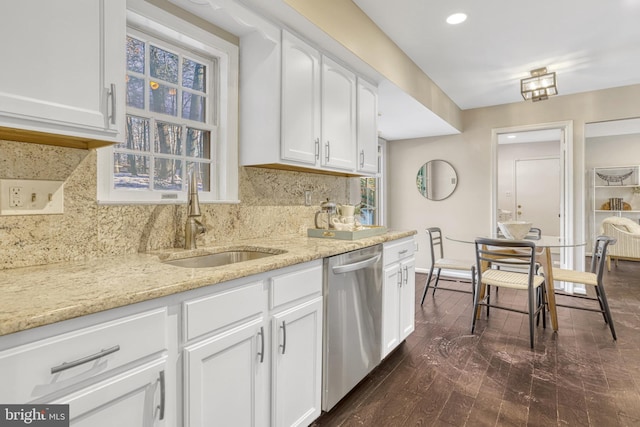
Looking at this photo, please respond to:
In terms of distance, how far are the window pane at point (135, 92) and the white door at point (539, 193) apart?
8.12m

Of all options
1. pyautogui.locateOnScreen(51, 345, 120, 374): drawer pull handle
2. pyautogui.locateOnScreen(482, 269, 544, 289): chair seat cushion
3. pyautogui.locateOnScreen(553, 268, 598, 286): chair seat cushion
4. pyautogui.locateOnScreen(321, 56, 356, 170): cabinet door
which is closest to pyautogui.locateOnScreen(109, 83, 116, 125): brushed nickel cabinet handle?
pyautogui.locateOnScreen(51, 345, 120, 374): drawer pull handle

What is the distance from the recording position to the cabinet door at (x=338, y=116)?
2482 mm

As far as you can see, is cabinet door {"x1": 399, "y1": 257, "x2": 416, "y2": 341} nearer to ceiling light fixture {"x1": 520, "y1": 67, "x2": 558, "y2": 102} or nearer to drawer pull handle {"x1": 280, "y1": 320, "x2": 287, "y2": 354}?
drawer pull handle {"x1": 280, "y1": 320, "x2": 287, "y2": 354}

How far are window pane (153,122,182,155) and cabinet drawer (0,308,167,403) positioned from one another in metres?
1.19

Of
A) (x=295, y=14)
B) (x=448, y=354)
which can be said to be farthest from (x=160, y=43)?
(x=448, y=354)

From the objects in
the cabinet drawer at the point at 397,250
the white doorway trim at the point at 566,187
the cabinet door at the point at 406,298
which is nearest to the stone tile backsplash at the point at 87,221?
the cabinet drawer at the point at 397,250

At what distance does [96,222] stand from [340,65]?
6.32 feet

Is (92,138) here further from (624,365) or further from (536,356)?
(624,365)

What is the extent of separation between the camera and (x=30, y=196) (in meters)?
1.35

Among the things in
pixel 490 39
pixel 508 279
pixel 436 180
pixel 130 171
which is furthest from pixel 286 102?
pixel 436 180

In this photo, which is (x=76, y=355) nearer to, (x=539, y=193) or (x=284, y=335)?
(x=284, y=335)

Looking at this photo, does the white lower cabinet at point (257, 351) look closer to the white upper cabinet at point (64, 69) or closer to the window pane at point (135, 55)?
the white upper cabinet at point (64, 69)

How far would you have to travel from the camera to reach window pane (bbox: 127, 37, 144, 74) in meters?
1.82

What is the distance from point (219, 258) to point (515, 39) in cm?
301
